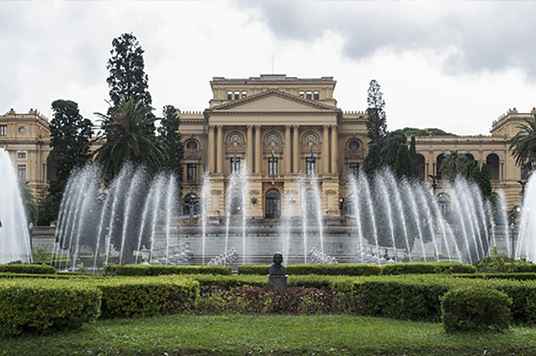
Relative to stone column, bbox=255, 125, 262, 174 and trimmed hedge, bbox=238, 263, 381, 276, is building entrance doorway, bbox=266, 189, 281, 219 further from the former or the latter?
trimmed hedge, bbox=238, 263, 381, 276

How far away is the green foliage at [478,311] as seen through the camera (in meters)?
9.45

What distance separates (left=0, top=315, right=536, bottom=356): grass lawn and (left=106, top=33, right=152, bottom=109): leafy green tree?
34769 millimetres

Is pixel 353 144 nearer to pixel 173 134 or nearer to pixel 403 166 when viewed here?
pixel 173 134

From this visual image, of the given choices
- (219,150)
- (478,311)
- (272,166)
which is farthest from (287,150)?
(478,311)

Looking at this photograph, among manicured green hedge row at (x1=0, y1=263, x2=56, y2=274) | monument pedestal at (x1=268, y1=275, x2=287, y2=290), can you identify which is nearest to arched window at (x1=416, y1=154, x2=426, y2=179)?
manicured green hedge row at (x1=0, y1=263, x2=56, y2=274)

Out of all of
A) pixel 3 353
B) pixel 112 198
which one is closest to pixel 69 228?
pixel 112 198

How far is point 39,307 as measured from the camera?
9406 mm

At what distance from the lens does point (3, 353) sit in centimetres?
876

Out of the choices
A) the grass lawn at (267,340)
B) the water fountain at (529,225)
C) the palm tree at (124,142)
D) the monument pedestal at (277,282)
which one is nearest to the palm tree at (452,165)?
the water fountain at (529,225)

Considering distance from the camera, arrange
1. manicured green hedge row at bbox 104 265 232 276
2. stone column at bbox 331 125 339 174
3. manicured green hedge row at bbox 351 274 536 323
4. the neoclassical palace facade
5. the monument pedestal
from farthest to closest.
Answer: stone column at bbox 331 125 339 174 < the neoclassical palace facade < manicured green hedge row at bbox 104 265 232 276 < the monument pedestal < manicured green hedge row at bbox 351 274 536 323

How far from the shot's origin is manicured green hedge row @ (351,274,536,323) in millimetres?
10930

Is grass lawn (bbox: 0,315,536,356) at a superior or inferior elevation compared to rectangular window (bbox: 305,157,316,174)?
inferior

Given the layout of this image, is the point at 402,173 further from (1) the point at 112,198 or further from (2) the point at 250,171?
(2) the point at 250,171

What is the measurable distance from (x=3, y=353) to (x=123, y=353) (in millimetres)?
1864
